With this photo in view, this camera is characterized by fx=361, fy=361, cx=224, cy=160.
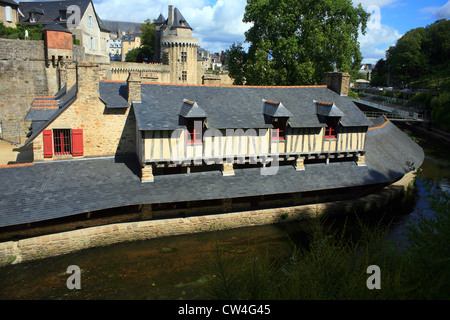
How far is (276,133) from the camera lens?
12680 millimetres

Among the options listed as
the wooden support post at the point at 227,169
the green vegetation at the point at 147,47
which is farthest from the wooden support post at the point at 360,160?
the green vegetation at the point at 147,47

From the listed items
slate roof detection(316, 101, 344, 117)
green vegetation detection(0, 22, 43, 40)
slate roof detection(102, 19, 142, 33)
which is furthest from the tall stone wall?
slate roof detection(102, 19, 142, 33)

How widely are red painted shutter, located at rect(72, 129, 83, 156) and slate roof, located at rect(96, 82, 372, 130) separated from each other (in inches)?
60.8

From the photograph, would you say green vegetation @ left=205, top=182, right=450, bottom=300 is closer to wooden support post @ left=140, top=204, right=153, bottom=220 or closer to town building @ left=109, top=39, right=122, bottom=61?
wooden support post @ left=140, top=204, right=153, bottom=220

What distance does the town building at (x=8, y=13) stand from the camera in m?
27.5

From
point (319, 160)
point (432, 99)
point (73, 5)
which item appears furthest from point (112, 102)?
point (432, 99)

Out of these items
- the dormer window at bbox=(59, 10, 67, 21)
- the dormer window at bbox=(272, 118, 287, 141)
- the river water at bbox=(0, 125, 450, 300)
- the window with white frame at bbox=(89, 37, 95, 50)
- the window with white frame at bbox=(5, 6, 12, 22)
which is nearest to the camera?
the river water at bbox=(0, 125, 450, 300)

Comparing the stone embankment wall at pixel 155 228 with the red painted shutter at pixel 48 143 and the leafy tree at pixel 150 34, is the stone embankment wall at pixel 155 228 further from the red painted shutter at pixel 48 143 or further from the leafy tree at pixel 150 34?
the leafy tree at pixel 150 34

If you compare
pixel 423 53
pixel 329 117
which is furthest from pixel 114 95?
pixel 423 53

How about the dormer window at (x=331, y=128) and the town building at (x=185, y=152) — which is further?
the dormer window at (x=331, y=128)

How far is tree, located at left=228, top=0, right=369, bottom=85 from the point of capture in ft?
66.5

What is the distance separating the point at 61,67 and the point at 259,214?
17.0 m

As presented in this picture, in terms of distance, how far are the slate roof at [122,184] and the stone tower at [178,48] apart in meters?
26.9

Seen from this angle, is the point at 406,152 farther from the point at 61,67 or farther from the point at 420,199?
the point at 61,67
